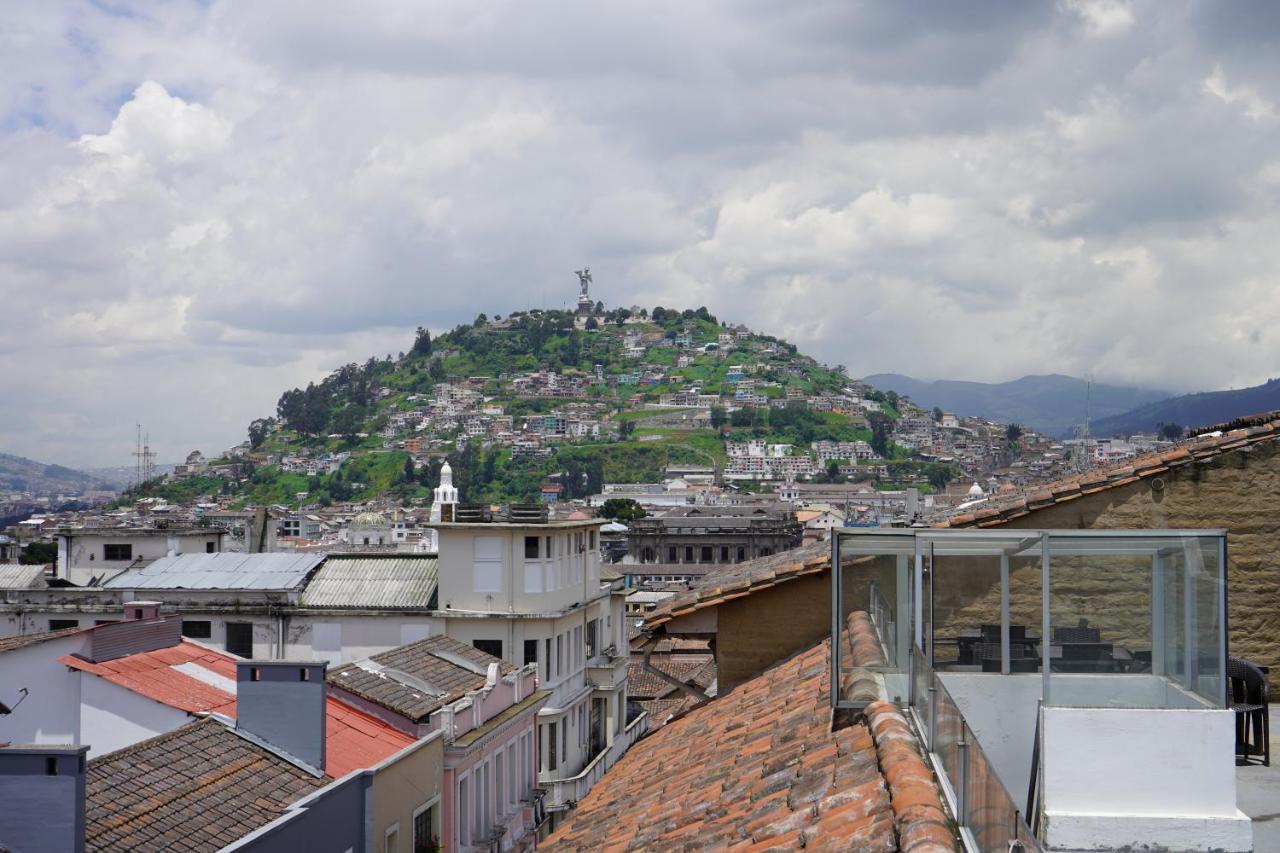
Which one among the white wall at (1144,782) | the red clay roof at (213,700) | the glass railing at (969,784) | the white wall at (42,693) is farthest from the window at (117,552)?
the white wall at (1144,782)

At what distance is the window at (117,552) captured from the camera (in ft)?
126

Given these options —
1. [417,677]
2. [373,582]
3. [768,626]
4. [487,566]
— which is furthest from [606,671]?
[768,626]

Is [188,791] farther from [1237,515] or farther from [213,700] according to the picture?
[1237,515]

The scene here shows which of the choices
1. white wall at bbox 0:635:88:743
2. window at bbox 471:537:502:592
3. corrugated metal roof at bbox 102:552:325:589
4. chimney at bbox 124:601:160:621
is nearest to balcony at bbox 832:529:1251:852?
white wall at bbox 0:635:88:743

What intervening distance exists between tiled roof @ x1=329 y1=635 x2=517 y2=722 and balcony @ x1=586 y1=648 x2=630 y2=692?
9.45 metres

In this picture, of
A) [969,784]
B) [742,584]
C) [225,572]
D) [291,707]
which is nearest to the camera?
[969,784]

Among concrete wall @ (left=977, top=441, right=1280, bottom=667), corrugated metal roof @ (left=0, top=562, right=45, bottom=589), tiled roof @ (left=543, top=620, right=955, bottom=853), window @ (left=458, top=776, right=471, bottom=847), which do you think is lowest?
window @ (left=458, top=776, right=471, bottom=847)

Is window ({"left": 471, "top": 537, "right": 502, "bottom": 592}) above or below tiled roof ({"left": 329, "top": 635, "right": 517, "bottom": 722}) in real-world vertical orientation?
above

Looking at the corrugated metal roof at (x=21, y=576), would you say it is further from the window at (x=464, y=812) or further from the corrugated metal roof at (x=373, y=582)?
the window at (x=464, y=812)

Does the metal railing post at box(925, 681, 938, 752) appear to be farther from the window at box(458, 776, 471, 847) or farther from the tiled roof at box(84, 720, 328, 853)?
the window at box(458, 776, 471, 847)

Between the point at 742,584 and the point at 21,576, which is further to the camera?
the point at 21,576

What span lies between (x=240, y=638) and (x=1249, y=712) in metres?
24.9

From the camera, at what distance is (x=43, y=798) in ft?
30.6

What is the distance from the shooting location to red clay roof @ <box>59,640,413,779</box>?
49.6 ft
